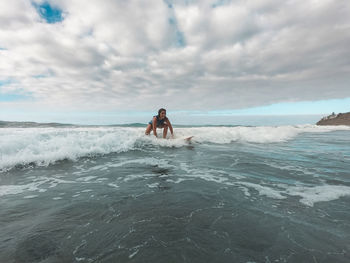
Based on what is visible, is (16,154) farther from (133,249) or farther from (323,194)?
(323,194)

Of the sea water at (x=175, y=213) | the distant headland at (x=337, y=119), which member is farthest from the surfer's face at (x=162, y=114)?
the distant headland at (x=337, y=119)

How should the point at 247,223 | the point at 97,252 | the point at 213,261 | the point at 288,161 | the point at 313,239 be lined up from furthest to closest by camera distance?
the point at 288,161 < the point at 247,223 < the point at 313,239 < the point at 97,252 < the point at 213,261

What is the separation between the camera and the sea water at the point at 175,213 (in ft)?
5.55

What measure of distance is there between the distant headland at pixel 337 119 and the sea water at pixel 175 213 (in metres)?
29.4

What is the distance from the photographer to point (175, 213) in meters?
2.39

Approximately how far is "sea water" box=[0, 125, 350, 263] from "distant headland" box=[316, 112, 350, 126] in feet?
96.4

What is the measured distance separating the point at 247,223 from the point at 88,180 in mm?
3405

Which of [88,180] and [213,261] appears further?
[88,180]

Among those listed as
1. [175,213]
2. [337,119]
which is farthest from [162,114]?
[337,119]

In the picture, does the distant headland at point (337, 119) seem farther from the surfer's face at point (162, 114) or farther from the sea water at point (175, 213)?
the surfer's face at point (162, 114)

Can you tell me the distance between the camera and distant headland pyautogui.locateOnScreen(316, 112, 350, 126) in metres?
25.8

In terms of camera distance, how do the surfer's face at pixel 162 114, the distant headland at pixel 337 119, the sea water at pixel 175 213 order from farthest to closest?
1. the distant headland at pixel 337 119
2. the surfer's face at pixel 162 114
3. the sea water at pixel 175 213

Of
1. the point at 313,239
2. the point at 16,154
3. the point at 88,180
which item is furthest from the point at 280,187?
the point at 16,154

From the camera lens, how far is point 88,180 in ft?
12.9
